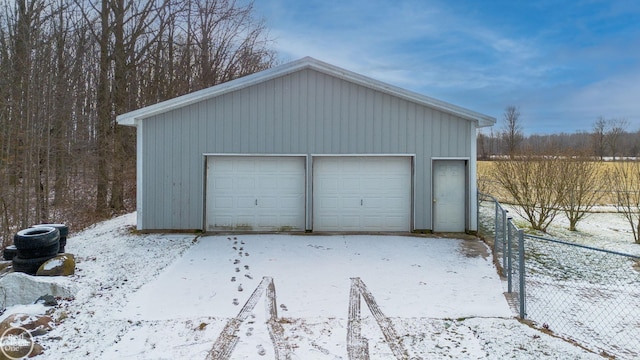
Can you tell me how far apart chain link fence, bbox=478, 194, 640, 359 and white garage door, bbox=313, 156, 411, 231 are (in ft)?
7.78

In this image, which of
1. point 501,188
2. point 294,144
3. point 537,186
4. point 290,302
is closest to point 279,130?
point 294,144

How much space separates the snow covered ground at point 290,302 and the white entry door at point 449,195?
1.05 m

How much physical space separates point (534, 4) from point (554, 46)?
6767mm

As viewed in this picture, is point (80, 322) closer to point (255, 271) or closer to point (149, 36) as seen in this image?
point (255, 271)

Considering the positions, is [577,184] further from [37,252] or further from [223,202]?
[37,252]

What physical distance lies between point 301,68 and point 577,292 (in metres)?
7.46

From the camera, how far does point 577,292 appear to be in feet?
21.0

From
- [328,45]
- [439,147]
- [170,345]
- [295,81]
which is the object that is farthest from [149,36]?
[170,345]

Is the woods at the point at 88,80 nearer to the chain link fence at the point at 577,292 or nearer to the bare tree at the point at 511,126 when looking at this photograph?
the chain link fence at the point at 577,292

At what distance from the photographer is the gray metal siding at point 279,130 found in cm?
948

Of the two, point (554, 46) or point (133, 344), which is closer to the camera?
point (133, 344)

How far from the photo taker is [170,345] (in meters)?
4.02

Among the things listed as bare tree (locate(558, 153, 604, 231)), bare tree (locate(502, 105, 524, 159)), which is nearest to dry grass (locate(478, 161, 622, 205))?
bare tree (locate(558, 153, 604, 231))

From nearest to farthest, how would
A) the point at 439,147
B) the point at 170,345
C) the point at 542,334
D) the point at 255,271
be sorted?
the point at 170,345, the point at 542,334, the point at 255,271, the point at 439,147
